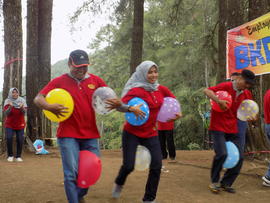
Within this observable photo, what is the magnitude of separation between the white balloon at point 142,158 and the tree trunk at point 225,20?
614 cm

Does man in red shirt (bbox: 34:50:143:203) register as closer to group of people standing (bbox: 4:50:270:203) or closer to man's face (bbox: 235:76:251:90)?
group of people standing (bbox: 4:50:270:203)

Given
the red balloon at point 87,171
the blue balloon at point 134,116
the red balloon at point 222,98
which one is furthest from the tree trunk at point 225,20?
the red balloon at point 87,171

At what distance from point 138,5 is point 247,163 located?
6.27 meters

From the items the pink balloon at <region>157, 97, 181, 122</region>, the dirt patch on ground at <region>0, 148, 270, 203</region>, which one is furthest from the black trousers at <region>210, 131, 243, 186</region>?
the pink balloon at <region>157, 97, 181, 122</region>

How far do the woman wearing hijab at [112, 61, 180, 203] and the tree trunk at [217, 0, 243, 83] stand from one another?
5.75m

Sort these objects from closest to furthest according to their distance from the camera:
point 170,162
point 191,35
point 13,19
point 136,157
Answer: point 136,157 → point 170,162 → point 13,19 → point 191,35

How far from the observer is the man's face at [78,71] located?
12.6ft

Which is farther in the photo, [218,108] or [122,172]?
[218,108]

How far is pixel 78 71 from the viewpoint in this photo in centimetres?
386

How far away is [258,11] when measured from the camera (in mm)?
8055

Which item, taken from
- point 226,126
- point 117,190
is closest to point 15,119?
point 117,190

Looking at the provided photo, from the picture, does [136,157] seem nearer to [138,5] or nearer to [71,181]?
[71,181]

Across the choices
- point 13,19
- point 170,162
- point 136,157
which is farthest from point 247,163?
point 13,19

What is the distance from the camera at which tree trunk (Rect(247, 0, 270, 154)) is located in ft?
26.6
